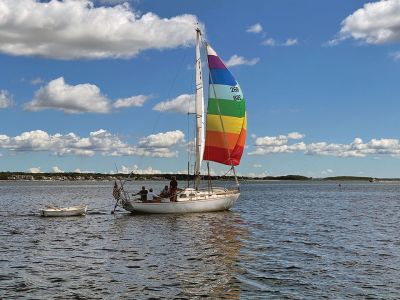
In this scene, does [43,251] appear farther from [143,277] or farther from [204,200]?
[204,200]

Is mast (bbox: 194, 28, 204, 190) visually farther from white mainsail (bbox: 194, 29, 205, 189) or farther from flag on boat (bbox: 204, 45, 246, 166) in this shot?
flag on boat (bbox: 204, 45, 246, 166)

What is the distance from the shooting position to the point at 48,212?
46.3 m

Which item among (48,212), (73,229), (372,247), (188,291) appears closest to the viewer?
(188,291)

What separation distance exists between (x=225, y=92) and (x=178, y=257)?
29.3m

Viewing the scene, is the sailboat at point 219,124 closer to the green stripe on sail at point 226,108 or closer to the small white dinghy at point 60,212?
the green stripe on sail at point 226,108

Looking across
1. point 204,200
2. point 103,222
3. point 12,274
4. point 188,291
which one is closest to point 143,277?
point 188,291

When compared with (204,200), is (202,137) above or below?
above

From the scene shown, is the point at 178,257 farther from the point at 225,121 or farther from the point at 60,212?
the point at 225,121

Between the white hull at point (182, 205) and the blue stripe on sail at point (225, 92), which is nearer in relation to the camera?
the white hull at point (182, 205)

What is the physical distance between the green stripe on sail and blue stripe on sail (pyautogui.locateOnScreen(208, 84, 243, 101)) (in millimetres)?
432

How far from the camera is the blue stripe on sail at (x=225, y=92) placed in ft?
169

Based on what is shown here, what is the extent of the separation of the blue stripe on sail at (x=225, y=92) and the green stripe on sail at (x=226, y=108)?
432mm

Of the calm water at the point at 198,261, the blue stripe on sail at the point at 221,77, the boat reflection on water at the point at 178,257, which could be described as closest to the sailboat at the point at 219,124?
the blue stripe on sail at the point at 221,77

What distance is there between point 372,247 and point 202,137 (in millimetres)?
24236
